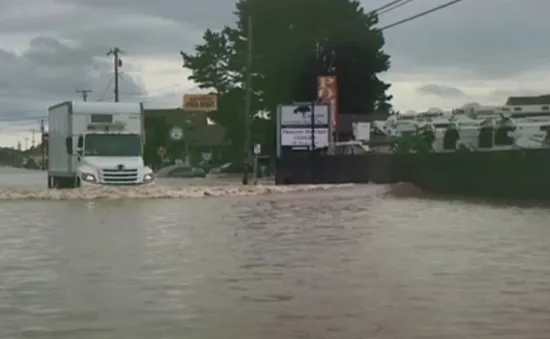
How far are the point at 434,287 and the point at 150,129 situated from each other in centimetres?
10449

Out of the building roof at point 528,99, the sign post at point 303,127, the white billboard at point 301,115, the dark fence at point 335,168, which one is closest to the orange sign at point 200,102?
the building roof at point 528,99

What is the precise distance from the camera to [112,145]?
39.5m

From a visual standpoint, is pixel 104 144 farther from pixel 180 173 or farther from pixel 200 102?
pixel 200 102

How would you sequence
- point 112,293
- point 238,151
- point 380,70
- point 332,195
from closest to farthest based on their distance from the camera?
1. point 112,293
2. point 332,195
3. point 380,70
4. point 238,151

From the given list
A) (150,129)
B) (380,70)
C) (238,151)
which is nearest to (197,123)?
(150,129)

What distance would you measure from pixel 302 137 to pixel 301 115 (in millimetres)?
1133

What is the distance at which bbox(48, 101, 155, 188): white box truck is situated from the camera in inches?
1517

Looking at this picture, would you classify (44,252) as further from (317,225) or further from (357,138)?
(357,138)

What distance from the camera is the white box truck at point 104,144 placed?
3853 cm

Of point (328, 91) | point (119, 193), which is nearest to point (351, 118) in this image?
point (328, 91)

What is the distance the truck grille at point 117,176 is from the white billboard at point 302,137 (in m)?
21.3

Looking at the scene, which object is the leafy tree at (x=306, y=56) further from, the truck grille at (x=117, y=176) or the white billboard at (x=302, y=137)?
the truck grille at (x=117, y=176)

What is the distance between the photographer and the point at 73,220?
25766mm

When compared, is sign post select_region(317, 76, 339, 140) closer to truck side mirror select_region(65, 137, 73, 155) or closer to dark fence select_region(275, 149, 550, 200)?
dark fence select_region(275, 149, 550, 200)
